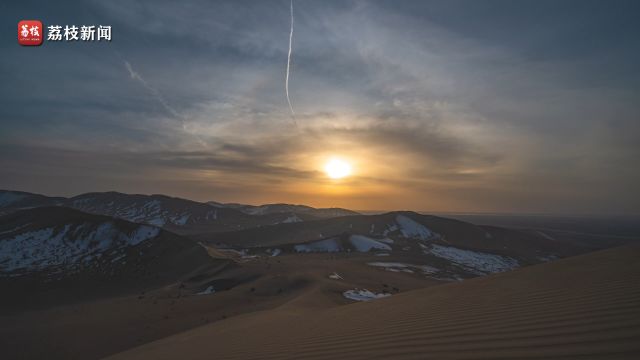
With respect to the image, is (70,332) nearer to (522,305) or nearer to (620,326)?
(522,305)

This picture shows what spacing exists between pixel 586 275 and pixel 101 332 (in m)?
18.1

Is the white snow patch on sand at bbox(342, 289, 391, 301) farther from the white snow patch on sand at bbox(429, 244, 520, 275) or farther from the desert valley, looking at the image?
the white snow patch on sand at bbox(429, 244, 520, 275)

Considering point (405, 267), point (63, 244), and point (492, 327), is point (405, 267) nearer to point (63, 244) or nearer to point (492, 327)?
point (492, 327)

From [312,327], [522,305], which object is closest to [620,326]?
[522,305]

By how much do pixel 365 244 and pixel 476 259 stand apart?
62.9 feet

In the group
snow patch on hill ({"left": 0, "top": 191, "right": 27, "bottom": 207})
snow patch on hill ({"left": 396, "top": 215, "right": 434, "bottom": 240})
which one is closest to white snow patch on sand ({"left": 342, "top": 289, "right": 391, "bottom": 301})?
snow patch on hill ({"left": 396, "top": 215, "right": 434, "bottom": 240})

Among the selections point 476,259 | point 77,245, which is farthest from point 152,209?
point 476,259

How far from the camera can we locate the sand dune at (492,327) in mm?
3410

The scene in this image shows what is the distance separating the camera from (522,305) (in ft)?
17.7

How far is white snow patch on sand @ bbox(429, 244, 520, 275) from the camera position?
5194 centimetres

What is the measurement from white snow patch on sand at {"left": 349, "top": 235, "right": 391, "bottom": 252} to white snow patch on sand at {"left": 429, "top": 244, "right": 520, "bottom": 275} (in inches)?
353

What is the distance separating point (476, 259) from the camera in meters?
57.3

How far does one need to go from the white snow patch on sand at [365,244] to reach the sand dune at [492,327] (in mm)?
49498

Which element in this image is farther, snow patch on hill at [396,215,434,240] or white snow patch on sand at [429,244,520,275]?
snow patch on hill at [396,215,434,240]
